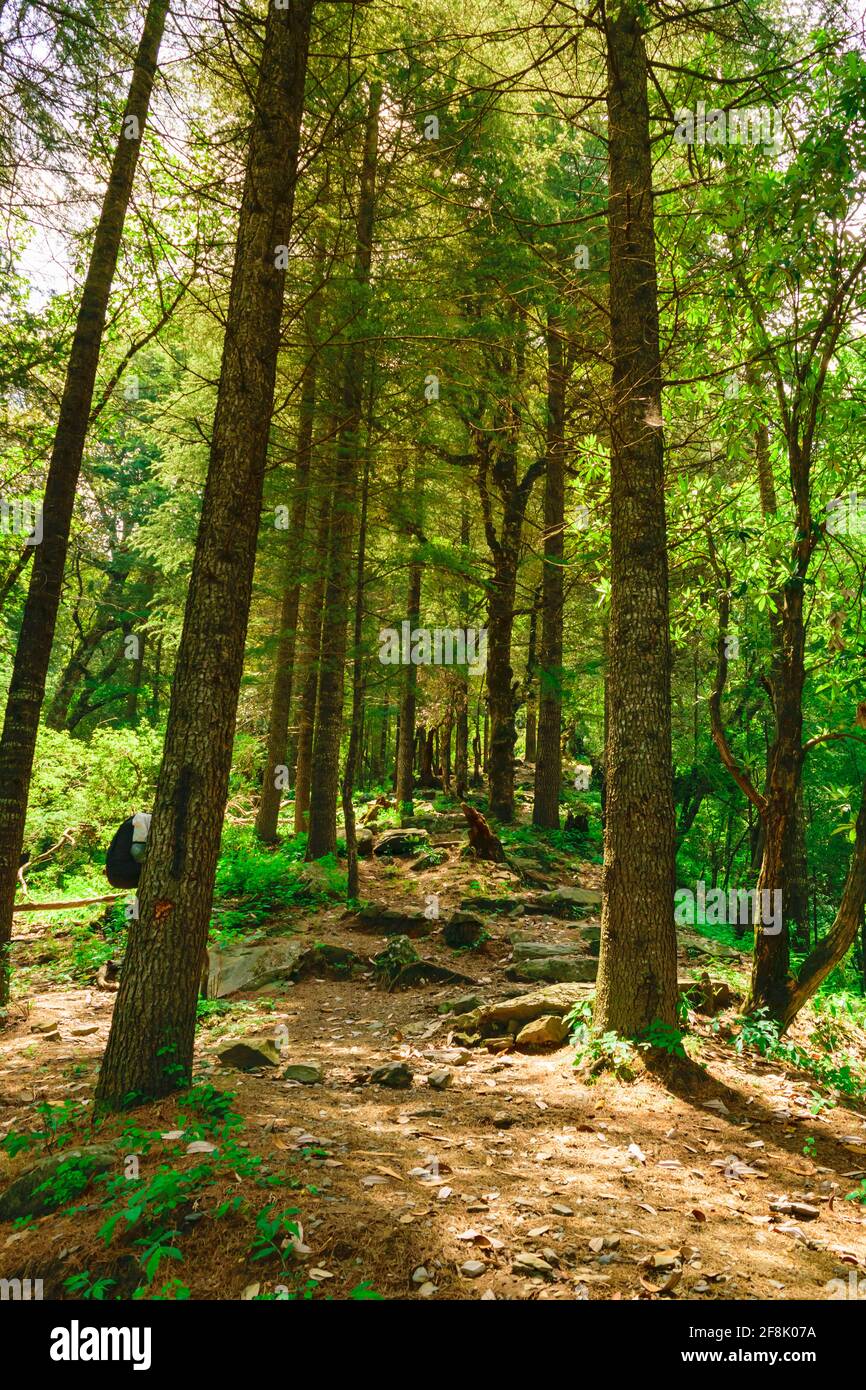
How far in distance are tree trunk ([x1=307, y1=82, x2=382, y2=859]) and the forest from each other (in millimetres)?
101

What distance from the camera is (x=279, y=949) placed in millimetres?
9430

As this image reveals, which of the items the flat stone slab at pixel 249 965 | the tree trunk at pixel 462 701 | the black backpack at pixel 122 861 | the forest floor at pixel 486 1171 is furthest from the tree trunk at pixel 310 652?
the forest floor at pixel 486 1171

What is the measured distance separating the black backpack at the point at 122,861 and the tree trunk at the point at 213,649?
6.32 feet

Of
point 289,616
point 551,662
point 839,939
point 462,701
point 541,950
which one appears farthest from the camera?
point 462,701

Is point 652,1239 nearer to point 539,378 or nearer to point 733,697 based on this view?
point 539,378

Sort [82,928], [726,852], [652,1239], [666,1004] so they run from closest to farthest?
[652,1239] < [666,1004] < [82,928] < [726,852]

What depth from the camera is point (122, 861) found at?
6.53 metres

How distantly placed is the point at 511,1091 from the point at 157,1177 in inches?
108

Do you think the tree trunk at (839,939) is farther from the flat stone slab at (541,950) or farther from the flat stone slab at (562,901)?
the flat stone slab at (562,901)

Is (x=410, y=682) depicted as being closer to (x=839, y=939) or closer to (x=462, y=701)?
(x=462, y=701)

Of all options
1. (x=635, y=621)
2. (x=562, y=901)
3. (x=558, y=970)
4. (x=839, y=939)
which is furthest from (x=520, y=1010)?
(x=562, y=901)

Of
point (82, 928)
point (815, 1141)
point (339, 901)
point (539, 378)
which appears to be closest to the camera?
point (815, 1141)

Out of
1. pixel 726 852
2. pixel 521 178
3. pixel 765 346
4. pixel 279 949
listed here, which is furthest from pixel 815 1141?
pixel 726 852

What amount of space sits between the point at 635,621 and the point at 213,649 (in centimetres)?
319
